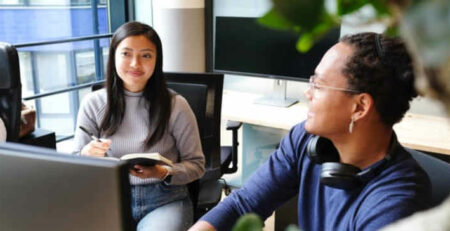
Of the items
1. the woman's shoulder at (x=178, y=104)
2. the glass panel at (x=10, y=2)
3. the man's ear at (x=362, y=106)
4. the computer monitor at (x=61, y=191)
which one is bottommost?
the woman's shoulder at (x=178, y=104)

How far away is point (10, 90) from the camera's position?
6.81 ft

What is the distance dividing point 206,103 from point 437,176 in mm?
1251

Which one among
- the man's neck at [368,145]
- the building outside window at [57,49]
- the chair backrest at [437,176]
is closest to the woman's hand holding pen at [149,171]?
the man's neck at [368,145]

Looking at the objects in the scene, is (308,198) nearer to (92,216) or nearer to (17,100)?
(92,216)

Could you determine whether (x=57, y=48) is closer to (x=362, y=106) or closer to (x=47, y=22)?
(x=47, y=22)

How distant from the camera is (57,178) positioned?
74 cm

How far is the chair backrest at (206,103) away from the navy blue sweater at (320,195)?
2.65 feet

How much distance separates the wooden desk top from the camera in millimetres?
2297

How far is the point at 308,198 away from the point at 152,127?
82 cm

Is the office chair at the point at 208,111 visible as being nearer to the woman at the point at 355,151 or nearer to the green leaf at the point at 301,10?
the woman at the point at 355,151

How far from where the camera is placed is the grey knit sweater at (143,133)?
195 cm

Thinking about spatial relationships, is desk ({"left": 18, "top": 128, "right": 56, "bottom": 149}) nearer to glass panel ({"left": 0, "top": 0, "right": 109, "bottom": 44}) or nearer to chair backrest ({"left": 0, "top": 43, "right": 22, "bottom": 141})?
chair backrest ({"left": 0, "top": 43, "right": 22, "bottom": 141})

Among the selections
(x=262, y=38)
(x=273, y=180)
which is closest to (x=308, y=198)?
(x=273, y=180)

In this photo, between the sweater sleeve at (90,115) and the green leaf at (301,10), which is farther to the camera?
the sweater sleeve at (90,115)
